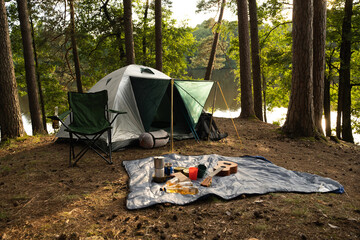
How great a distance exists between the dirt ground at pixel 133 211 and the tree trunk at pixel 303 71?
156 centimetres

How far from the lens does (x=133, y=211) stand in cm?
207

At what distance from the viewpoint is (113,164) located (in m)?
3.45

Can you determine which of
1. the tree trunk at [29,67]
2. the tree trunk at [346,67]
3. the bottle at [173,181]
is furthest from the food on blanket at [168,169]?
the tree trunk at [346,67]

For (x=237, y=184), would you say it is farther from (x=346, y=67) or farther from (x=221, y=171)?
(x=346, y=67)

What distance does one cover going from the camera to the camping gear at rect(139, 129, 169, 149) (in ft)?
13.9

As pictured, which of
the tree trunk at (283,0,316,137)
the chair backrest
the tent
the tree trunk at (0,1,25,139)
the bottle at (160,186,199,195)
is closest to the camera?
the bottle at (160,186,199,195)

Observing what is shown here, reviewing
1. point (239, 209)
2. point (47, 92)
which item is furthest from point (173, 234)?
point (47, 92)

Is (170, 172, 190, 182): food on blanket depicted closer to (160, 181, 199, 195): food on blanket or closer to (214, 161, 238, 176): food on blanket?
(160, 181, 199, 195): food on blanket

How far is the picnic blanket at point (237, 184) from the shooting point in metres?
2.27

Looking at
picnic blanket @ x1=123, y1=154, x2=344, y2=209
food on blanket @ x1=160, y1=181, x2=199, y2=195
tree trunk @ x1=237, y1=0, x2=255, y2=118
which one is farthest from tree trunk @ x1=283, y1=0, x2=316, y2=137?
food on blanket @ x1=160, y1=181, x2=199, y2=195

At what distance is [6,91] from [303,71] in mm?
6249

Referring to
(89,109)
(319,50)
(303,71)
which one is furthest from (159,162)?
(319,50)

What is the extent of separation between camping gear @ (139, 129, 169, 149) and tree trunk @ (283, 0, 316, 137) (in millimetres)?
2989

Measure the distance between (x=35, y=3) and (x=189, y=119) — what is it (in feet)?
26.6
